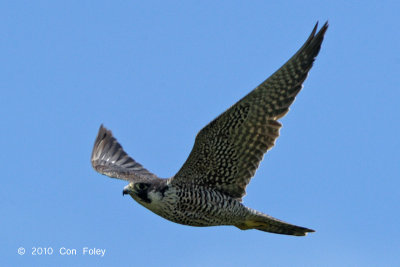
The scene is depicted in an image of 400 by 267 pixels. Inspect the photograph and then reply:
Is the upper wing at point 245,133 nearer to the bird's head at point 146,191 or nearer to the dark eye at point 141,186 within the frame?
the bird's head at point 146,191

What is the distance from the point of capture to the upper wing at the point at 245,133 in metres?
12.0

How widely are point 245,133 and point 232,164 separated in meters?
0.59

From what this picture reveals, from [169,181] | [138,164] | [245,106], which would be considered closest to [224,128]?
[245,106]

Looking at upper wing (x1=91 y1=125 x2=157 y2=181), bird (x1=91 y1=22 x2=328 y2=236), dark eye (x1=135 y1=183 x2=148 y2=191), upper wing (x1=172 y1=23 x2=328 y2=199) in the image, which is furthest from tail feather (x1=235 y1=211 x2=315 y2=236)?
upper wing (x1=91 y1=125 x2=157 y2=181)

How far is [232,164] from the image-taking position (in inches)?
496

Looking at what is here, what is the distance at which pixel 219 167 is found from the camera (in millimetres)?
12648

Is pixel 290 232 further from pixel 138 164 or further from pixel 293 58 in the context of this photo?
pixel 138 164

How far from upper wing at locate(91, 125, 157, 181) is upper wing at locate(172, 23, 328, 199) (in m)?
2.15

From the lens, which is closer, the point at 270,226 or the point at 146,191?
the point at 146,191

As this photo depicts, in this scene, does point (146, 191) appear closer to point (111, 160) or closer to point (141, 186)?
point (141, 186)

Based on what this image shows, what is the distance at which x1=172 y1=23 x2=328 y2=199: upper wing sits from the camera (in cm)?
1202

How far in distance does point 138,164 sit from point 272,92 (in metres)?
4.70

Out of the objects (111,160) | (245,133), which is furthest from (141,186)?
(111,160)

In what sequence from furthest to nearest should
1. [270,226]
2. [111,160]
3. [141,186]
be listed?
[111,160] → [270,226] → [141,186]
